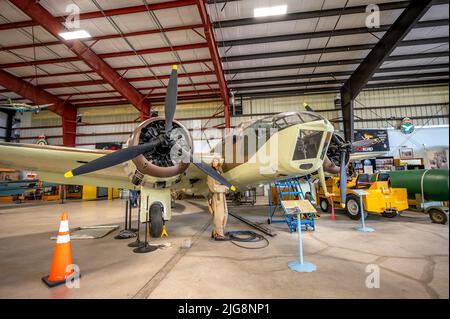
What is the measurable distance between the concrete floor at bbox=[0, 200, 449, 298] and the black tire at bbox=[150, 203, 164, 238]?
11.8 inches

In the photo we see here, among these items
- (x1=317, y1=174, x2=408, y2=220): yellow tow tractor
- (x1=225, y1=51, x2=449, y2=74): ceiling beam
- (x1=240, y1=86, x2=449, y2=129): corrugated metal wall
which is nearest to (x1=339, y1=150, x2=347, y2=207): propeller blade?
(x1=317, y1=174, x2=408, y2=220): yellow tow tractor

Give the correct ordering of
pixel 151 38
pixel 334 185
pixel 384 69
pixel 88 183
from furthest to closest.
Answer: pixel 384 69 < pixel 151 38 < pixel 334 185 < pixel 88 183

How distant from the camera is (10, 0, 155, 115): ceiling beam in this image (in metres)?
9.49

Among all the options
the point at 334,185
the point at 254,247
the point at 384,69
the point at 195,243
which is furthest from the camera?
the point at 384,69

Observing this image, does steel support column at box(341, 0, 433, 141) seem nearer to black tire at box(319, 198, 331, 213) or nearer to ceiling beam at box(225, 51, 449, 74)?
ceiling beam at box(225, 51, 449, 74)

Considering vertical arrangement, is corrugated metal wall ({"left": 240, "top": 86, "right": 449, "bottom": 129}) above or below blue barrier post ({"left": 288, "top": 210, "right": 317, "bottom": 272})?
above

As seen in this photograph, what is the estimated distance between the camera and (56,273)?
3.09 m

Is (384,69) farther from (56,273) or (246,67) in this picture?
(56,273)

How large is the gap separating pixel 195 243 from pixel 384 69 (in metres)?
17.5

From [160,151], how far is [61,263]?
2532 millimetres

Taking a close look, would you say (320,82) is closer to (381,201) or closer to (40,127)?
(381,201)

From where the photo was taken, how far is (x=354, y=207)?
24.4ft

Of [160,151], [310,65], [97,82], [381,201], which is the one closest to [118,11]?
[97,82]
